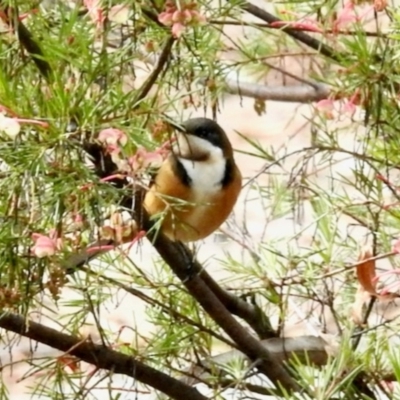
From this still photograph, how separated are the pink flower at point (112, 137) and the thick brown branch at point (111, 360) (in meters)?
0.29

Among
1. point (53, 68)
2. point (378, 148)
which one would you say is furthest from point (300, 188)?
point (53, 68)

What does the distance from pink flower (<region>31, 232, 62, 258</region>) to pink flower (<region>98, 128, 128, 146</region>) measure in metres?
0.06

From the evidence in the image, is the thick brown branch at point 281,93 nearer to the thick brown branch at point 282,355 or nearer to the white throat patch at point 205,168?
the white throat patch at point 205,168

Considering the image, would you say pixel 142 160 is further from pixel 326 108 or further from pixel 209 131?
pixel 209 131

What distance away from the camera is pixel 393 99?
0.77 meters

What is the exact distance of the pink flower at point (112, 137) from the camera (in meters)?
0.59

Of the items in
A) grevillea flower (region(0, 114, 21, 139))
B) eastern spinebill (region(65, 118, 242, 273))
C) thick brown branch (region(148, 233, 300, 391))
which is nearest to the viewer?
grevillea flower (region(0, 114, 21, 139))

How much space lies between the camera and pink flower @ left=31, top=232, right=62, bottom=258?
1.95 feet

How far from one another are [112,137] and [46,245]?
71 millimetres

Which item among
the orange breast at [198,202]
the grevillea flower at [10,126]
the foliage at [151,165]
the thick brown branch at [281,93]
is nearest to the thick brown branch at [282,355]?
the foliage at [151,165]

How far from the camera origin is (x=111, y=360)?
88 cm

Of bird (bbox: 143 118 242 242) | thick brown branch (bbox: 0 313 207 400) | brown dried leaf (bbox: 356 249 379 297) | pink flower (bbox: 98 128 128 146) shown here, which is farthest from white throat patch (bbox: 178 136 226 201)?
pink flower (bbox: 98 128 128 146)

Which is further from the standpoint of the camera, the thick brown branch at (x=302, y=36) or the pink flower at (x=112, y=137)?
the thick brown branch at (x=302, y=36)

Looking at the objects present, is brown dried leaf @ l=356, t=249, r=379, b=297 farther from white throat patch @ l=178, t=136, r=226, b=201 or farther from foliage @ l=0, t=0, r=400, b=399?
white throat patch @ l=178, t=136, r=226, b=201
